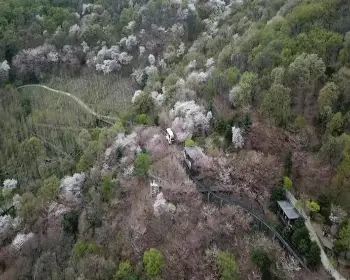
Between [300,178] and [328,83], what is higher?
[328,83]

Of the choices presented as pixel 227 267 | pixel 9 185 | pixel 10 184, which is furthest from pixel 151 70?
pixel 227 267

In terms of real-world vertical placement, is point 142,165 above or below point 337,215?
below

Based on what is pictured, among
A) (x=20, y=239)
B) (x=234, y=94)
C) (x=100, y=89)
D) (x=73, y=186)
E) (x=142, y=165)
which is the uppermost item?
(x=234, y=94)

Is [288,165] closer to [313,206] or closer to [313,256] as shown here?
[313,206]

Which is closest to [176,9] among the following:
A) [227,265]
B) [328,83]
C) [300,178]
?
[328,83]

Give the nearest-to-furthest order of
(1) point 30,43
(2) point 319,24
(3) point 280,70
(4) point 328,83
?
(4) point 328,83 → (3) point 280,70 → (2) point 319,24 → (1) point 30,43

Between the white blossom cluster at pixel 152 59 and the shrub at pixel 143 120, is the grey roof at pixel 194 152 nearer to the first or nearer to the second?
the shrub at pixel 143 120

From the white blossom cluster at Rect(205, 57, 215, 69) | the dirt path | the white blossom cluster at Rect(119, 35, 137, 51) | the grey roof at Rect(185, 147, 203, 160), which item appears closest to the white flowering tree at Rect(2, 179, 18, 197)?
the grey roof at Rect(185, 147, 203, 160)

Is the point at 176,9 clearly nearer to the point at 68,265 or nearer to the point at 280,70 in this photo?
the point at 280,70
